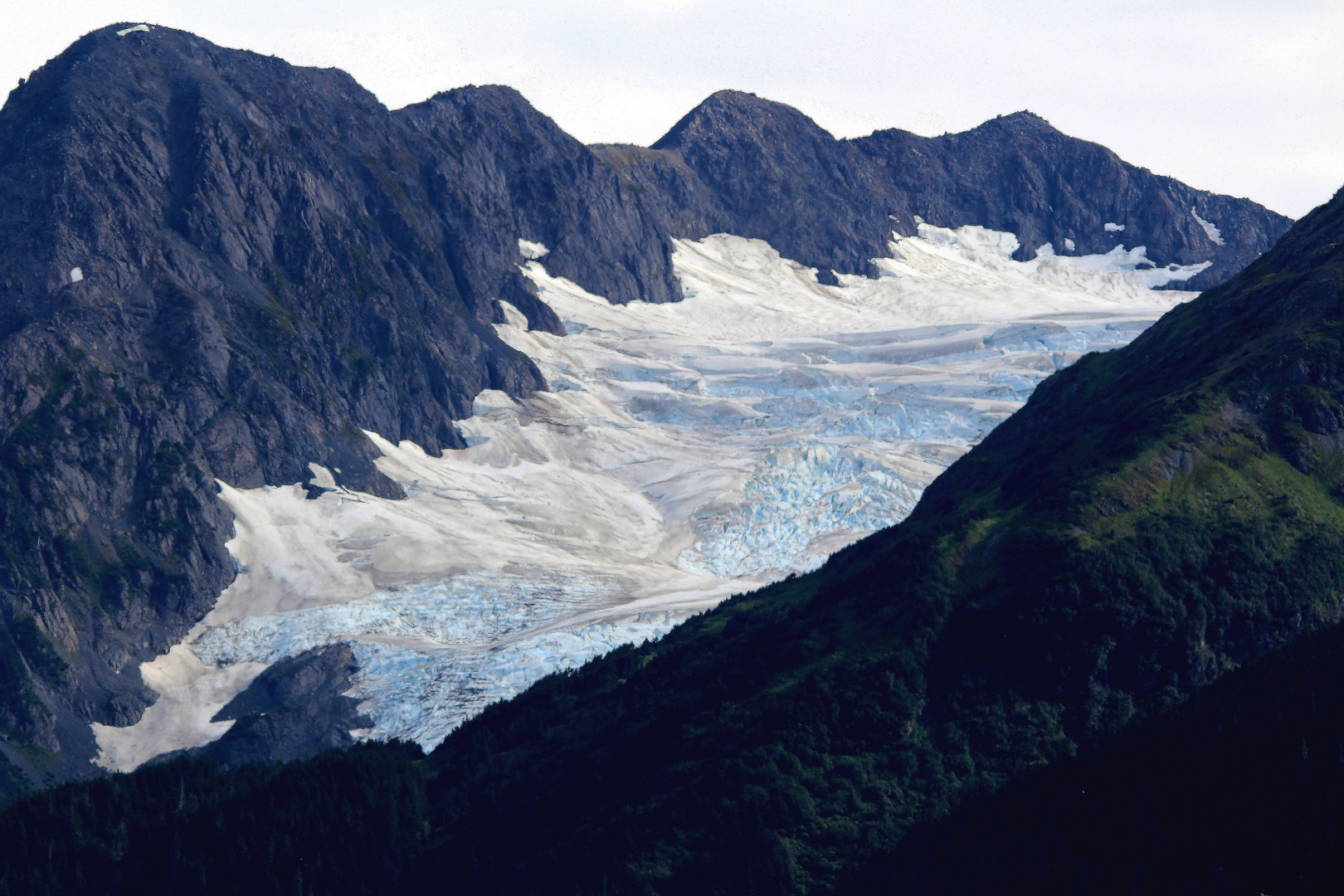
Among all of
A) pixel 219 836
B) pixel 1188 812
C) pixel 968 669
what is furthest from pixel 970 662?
pixel 219 836

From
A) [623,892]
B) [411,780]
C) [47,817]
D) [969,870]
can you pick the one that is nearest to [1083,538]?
[969,870]

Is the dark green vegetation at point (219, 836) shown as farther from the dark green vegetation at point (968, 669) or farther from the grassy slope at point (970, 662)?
the grassy slope at point (970, 662)

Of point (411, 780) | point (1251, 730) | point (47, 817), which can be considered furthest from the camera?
point (411, 780)

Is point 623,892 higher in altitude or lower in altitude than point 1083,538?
lower

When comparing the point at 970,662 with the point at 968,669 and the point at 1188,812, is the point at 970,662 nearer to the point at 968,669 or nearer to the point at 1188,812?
the point at 968,669

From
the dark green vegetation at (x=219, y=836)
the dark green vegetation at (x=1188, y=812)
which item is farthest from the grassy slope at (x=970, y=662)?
the dark green vegetation at (x=1188, y=812)

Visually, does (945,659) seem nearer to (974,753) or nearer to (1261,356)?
(974,753)
